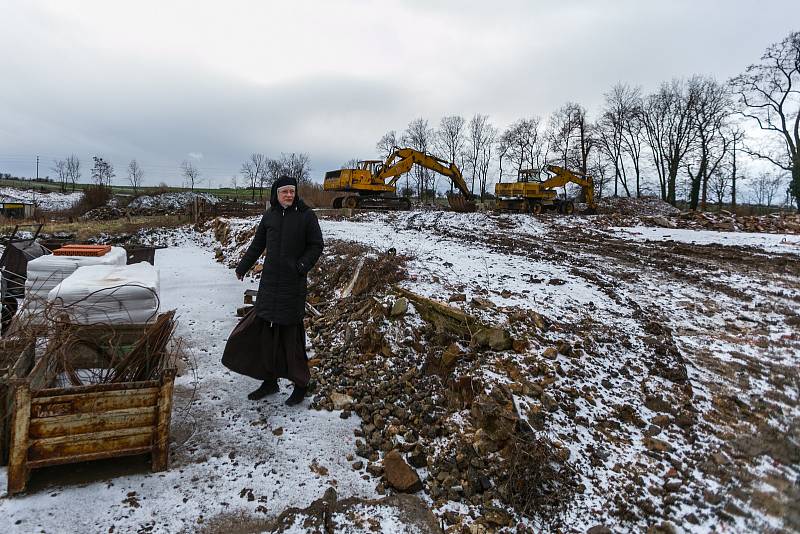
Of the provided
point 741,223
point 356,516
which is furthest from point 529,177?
point 356,516

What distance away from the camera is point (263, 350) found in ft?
11.7

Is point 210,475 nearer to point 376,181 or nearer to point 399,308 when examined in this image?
point 399,308

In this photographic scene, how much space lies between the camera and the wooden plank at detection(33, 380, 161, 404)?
95.0 inches

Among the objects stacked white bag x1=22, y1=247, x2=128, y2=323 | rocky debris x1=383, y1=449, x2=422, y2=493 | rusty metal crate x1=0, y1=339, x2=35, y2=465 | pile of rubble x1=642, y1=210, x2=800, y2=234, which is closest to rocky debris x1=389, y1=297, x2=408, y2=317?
rocky debris x1=383, y1=449, x2=422, y2=493

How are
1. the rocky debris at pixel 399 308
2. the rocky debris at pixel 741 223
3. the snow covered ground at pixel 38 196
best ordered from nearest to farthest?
1. the rocky debris at pixel 399 308
2. the rocky debris at pixel 741 223
3. the snow covered ground at pixel 38 196

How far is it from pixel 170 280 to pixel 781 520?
28.9 ft

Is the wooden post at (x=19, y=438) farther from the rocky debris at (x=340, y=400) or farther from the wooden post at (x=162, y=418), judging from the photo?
the rocky debris at (x=340, y=400)

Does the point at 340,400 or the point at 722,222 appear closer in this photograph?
the point at 340,400

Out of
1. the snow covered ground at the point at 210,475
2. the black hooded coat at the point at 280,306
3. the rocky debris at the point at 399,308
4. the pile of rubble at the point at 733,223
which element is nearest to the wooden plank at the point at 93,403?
the snow covered ground at the point at 210,475

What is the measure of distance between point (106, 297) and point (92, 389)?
967 mm

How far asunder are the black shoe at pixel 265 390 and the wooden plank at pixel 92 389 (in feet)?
3.85

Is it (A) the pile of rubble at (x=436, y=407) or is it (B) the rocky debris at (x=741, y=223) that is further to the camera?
(B) the rocky debris at (x=741, y=223)

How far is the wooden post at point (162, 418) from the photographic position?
8.70 ft

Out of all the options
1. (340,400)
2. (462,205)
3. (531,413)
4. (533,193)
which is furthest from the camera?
(462,205)
